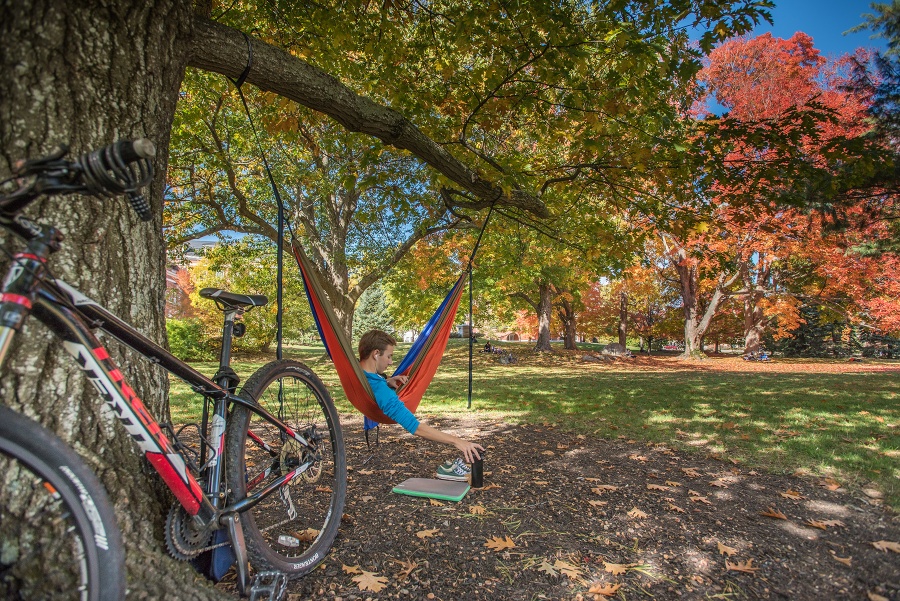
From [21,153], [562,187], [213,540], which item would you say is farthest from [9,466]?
[562,187]

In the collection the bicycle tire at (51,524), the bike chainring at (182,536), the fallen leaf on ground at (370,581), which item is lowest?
the fallen leaf on ground at (370,581)

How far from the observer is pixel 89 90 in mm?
1419

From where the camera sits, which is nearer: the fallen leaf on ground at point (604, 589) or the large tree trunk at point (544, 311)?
the fallen leaf on ground at point (604, 589)

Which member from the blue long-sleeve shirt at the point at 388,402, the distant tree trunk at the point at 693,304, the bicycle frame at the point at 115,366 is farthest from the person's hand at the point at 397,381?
the distant tree trunk at the point at 693,304

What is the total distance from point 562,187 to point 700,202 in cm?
142

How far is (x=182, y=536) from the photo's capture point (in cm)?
141

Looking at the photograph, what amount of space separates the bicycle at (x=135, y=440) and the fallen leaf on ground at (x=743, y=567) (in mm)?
1636

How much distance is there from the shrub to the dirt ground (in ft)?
35.0

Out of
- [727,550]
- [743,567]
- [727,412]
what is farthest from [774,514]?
[727,412]

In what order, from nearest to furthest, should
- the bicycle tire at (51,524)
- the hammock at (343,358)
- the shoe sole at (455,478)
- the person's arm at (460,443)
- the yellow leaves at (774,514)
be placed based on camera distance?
the bicycle tire at (51,524), the person's arm at (460,443), the yellow leaves at (774,514), the hammock at (343,358), the shoe sole at (455,478)

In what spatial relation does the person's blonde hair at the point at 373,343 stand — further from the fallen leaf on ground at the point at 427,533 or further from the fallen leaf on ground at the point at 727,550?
the fallen leaf on ground at the point at 727,550

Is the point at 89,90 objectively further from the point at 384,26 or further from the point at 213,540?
the point at 384,26

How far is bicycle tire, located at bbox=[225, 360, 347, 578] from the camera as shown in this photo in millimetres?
1563

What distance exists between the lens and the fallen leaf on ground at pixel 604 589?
1701 millimetres
